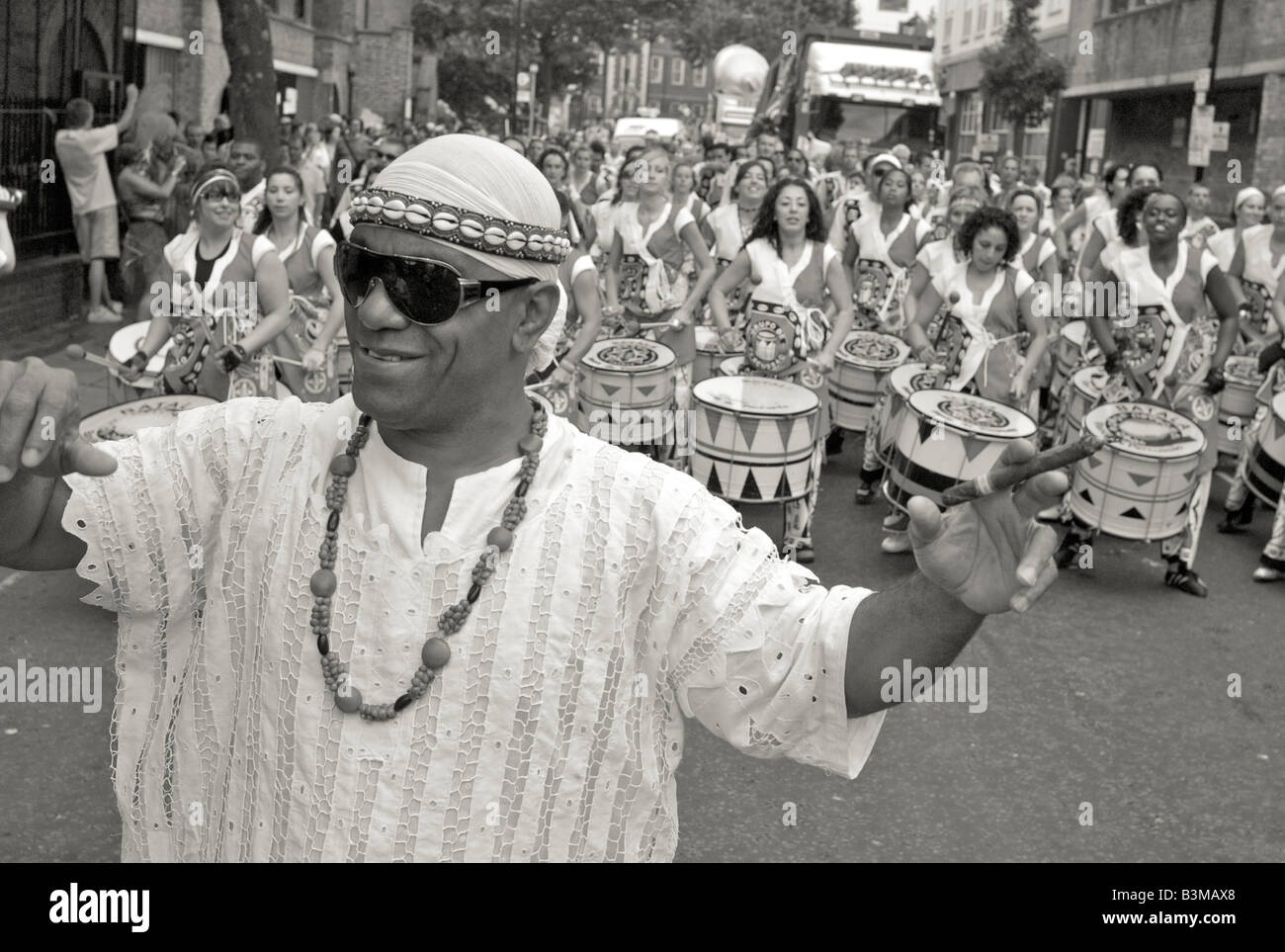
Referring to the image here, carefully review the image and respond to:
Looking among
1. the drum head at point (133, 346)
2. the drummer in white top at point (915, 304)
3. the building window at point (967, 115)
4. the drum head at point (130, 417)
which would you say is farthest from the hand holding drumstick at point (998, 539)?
the building window at point (967, 115)

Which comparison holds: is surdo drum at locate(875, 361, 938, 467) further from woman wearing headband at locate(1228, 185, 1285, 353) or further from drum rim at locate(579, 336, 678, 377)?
woman wearing headband at locate(1228, 185, 1285, 353)

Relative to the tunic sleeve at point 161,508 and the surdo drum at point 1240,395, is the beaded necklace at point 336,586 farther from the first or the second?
the surdo drum at point 1240,395

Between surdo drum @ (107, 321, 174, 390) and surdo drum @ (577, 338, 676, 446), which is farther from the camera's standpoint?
surdo drum @ (577, 338, 676, 446)

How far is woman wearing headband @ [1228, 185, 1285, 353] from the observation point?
1066cm

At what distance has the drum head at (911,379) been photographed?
8594mm

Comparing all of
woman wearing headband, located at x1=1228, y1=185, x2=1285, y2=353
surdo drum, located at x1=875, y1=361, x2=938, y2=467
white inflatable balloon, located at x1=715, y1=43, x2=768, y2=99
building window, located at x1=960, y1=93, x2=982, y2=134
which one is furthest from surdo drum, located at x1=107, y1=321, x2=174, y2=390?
building window, located at x1=960, y1=93, x2=982, y2=134

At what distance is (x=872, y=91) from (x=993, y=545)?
86.3 feet

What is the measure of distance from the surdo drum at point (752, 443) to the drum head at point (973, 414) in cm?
59

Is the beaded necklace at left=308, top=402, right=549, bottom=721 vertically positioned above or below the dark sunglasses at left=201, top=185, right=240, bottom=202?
below

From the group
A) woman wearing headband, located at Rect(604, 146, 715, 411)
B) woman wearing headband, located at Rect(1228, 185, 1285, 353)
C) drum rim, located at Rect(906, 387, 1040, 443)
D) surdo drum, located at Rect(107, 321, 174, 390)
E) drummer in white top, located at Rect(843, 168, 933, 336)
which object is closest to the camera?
surdo drum, located at Rect(107, 321, 174, 390)

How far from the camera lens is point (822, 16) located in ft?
211

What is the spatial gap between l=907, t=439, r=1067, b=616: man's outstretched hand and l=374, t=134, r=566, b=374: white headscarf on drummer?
2.42ft

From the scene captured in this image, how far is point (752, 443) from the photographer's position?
→ 7555mm

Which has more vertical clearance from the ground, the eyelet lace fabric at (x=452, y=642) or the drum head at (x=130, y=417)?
the eyelet lace fabric at (x=452, y=642)
